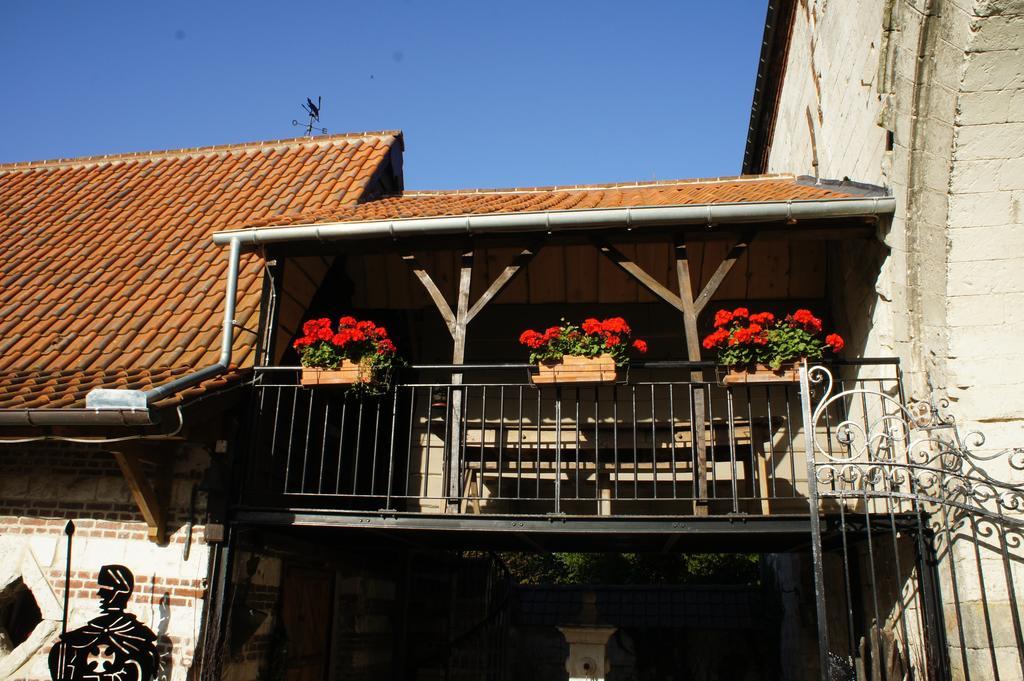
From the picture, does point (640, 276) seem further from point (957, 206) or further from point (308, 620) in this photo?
point (308, 620)

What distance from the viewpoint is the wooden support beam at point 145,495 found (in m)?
5.79

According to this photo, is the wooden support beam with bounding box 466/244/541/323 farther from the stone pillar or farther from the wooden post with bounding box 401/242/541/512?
the stone pillar

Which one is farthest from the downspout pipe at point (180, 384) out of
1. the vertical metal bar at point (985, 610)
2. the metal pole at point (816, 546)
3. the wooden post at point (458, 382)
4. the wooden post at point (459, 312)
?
the vertical metal bar at point (985, 610)

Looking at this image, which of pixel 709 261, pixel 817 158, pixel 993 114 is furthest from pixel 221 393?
pixel 817 158

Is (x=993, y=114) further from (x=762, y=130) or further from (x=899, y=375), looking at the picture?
(x=762, y=130)

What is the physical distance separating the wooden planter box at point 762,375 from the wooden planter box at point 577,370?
80 cm

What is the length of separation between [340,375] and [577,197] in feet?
10.4

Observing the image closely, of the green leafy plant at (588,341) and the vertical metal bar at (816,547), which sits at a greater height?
the green leafy plant at (588,341)

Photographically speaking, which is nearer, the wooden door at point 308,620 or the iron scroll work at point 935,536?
the iron scroll work at point 935,536

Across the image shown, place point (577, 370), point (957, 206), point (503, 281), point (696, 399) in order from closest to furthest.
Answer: point (957, 206) → point (577, 370) → point (696, 399) → point (503, 281)

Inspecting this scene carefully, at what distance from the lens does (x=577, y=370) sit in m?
5.94

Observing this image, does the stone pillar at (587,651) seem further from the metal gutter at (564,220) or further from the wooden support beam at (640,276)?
the metal gutter at (564,220)

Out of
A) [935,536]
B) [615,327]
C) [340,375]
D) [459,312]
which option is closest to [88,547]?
[340,375]

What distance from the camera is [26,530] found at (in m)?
6.26
